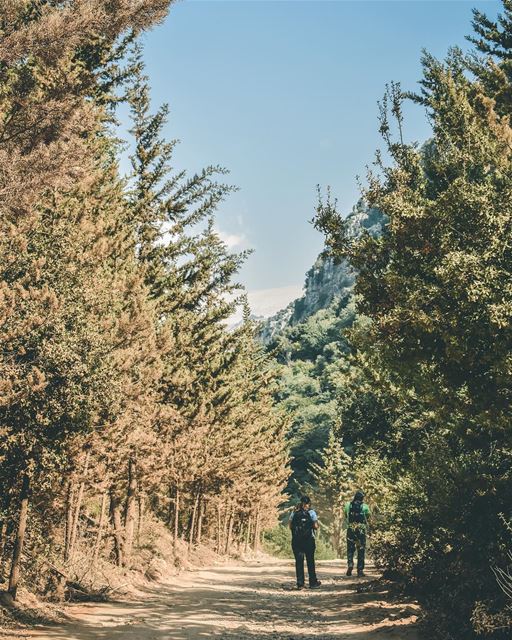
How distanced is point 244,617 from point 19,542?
13.4 ft

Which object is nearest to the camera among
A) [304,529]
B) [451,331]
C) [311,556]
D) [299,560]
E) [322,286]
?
[451,331]

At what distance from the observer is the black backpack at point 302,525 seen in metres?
14.7

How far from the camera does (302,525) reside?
1473 centimetres

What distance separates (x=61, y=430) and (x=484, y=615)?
6.86m

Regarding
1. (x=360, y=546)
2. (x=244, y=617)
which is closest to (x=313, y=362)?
(x=360, y=546)

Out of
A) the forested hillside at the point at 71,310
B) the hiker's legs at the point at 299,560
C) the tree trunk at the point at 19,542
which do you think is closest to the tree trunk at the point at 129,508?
the forested hillside at the point at 71,310

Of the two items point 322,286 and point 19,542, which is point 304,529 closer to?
point 19,542

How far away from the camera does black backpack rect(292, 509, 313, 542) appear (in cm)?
1470

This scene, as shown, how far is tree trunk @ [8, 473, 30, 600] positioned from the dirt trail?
1.09m

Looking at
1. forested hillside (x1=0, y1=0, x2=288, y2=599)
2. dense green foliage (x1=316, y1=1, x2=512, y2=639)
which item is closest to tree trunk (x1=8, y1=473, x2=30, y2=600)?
forested hillside (x1=0, y1=0, x2=288, y2=599)

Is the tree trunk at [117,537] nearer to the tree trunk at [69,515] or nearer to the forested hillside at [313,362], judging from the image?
the tree trunk at [69,515]

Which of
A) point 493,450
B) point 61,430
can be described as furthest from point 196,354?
point 493,450

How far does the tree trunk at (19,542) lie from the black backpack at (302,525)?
6980 mm

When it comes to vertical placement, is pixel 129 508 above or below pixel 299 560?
above
